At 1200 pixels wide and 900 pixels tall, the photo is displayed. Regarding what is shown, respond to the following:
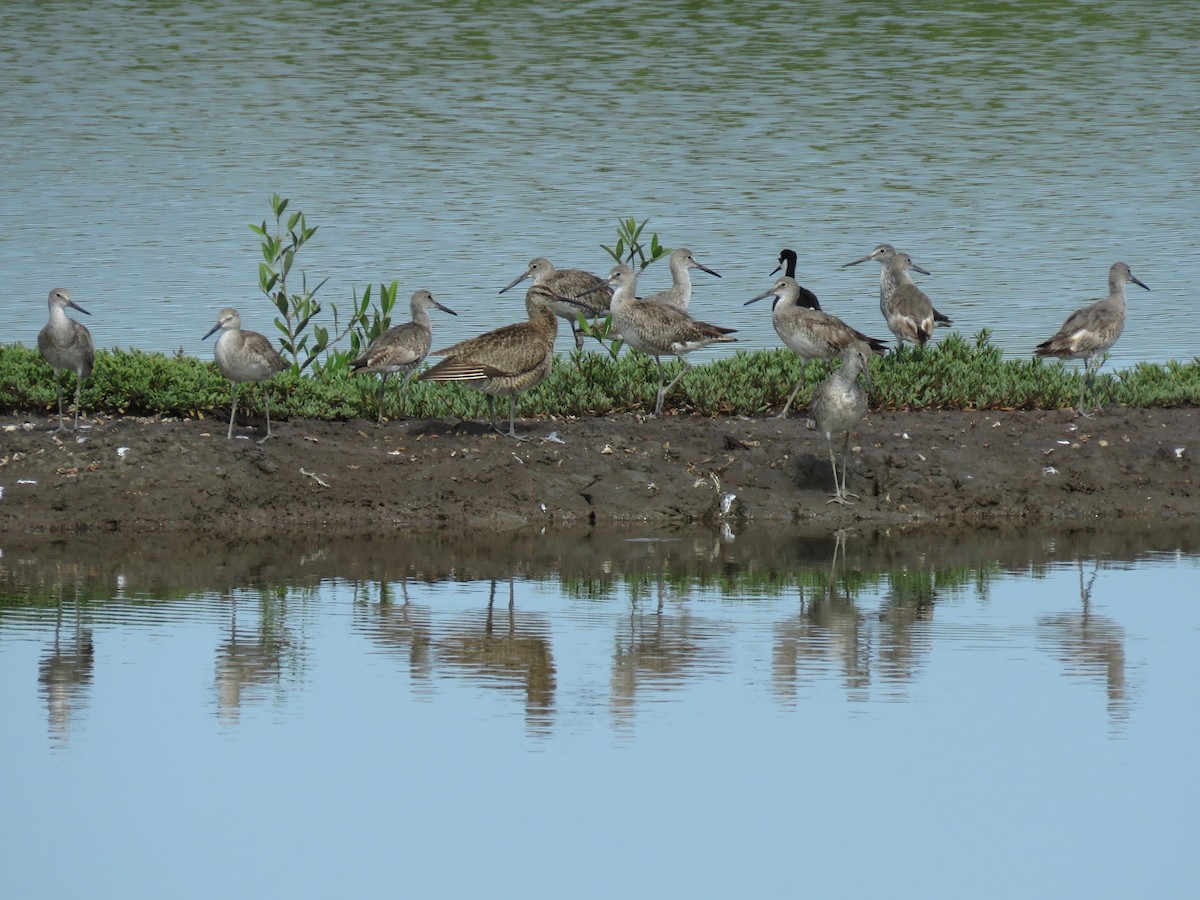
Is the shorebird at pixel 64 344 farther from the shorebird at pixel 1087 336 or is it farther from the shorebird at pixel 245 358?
the shorebird at pixel 1087 336

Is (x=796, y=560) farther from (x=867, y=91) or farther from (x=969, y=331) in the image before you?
(x=867, y=91)

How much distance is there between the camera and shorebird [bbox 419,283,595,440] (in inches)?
589

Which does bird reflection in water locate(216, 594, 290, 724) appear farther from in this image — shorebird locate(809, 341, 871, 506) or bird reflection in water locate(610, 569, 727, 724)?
shorebird locate(809, 341, 871, 506)

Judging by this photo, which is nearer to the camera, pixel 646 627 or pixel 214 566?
pixel 646 627

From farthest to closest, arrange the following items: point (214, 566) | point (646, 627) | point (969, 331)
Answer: point (969, 331)
point (214, 566)
point (646, 627)

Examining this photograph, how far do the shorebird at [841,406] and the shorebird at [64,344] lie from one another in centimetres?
468

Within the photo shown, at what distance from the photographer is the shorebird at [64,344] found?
1448cm

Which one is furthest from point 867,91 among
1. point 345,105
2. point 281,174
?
point 281,174

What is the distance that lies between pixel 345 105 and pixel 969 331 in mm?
19995

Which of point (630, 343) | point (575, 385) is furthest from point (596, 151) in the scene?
point (575, 385)

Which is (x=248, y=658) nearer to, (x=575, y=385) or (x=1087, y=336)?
(x=575, y=385)

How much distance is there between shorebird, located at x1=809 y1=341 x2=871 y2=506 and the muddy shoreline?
0.20 m

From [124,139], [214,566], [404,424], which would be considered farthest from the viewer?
[124,139]

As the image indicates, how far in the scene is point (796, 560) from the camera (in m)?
13.0
